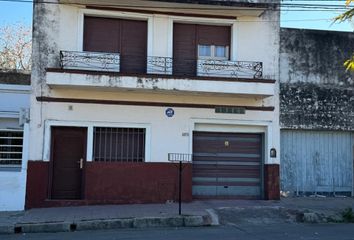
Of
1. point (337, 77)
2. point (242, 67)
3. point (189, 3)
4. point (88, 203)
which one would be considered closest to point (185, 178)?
point (88, 203)

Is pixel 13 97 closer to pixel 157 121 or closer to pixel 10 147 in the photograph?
pixel 10 147

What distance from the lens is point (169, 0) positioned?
1488 cm

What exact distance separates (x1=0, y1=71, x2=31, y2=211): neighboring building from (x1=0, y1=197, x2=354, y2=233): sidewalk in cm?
66

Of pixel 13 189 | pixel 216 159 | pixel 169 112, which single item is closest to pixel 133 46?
pixel 169 112

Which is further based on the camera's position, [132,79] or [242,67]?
[242,67]

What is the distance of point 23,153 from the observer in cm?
1440

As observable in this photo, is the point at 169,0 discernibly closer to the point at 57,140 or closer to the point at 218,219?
the point at 57,140

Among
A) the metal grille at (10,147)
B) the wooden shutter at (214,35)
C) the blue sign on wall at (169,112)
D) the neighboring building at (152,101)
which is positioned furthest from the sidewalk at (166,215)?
the wooden shutter at (214,35)

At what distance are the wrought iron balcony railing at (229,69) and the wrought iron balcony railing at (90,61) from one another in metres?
2.73

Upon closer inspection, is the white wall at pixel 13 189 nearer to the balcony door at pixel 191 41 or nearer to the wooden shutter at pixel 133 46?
the wooden shutter at pixel 133 46

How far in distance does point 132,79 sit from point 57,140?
10.1ft

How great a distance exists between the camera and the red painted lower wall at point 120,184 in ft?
47.2

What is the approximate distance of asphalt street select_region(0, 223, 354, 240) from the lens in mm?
10580

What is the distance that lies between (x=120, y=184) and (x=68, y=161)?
1.78 m
